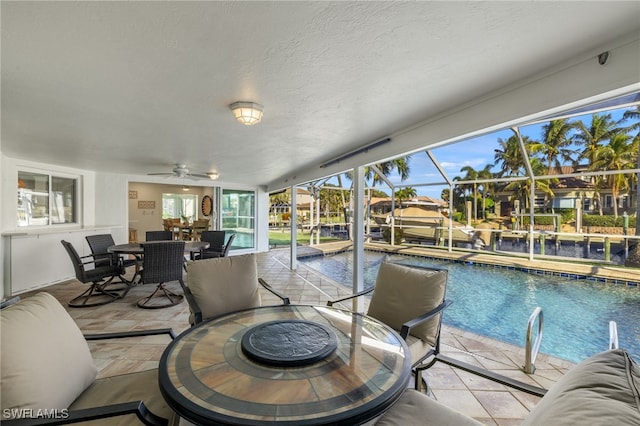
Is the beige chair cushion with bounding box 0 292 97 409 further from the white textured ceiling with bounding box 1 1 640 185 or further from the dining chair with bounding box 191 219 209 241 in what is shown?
the dining chair with bounding box 191 219 209 241

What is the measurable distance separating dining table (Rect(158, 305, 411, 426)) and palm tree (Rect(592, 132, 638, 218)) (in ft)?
18.7

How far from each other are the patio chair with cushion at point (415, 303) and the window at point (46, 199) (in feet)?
20.4

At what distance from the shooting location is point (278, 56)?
155 cm

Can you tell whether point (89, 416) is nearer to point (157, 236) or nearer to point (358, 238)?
point (358, 238)

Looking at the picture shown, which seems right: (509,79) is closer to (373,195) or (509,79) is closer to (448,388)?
(448,388)

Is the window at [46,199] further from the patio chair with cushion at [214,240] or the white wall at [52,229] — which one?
the patio chair with cushion at [214,240]

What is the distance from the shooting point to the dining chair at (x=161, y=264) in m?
3.75

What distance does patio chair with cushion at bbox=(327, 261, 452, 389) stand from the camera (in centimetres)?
192

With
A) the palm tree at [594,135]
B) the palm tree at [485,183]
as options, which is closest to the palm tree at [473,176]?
the palm tree at [485,183]

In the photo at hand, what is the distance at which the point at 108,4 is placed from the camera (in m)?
1.14

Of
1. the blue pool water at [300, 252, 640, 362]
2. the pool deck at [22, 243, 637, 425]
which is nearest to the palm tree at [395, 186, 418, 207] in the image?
the blue pool water at [300, 252, 640, 362]

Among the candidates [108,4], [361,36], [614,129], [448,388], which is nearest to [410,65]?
[361,36]

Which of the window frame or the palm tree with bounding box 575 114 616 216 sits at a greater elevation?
the palm tree with bounding box 575 114 616 216

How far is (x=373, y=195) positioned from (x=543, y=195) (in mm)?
4918
